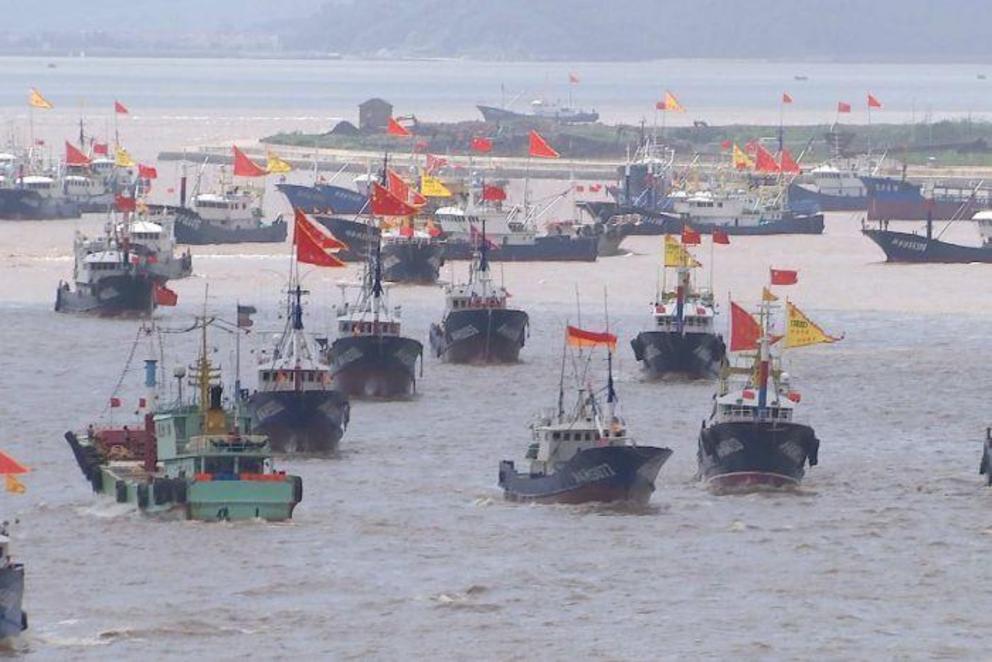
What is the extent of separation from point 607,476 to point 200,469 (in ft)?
26.9

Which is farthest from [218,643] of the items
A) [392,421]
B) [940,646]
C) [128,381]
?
[128,381]

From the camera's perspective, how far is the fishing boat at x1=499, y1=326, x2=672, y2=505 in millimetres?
65250

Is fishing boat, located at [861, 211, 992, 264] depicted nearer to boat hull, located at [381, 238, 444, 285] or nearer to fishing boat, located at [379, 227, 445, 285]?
fishing boat, located at [379, 227, 445, 285]

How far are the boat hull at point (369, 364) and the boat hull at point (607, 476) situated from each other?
19.7 meters

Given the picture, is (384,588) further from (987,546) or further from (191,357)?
(191,357)

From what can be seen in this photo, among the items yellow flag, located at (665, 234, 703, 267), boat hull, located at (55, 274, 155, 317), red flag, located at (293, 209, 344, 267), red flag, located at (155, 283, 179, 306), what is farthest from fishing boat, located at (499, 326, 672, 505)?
boat hull, located at (55, 274, 155, 317)

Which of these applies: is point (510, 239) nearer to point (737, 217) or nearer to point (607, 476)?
point (737, 217)

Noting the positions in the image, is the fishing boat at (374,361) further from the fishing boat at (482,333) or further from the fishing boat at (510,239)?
the fishing boat at (510,239)

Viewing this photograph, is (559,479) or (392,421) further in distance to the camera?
(392,421)

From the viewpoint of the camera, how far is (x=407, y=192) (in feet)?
393

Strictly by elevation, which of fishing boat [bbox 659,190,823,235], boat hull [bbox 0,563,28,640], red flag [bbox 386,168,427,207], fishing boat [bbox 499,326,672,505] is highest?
red flag [bbox 386,168,427,207]

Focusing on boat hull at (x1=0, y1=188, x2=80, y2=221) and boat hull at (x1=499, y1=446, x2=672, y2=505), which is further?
boat hull at (x1=0, y1=188, x2=80, y2=221)

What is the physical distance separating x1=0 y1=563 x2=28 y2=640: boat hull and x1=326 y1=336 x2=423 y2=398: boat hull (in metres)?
33.2

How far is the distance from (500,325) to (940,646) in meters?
41.7
